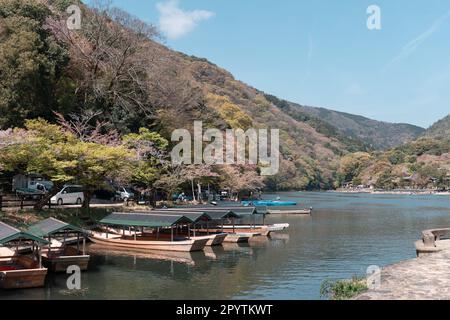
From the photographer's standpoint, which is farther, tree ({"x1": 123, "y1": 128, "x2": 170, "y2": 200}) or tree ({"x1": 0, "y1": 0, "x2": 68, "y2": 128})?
tree ({"x1": 123, "y1": 128, "x2": 170, "y2": 200})

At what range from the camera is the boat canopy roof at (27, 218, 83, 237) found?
2289 centimetres

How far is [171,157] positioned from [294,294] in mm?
39385

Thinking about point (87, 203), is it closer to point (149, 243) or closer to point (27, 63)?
point (149, 243)

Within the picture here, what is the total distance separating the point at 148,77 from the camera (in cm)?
5862

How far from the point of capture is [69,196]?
1698 inches

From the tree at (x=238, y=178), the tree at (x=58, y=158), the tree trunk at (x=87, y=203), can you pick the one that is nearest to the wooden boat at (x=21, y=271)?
the tree at (x=58, y=158)

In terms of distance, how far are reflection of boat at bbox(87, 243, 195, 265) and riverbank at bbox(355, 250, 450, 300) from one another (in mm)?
13033

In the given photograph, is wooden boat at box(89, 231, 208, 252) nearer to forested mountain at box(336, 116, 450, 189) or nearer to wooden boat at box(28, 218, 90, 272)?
wooden boat at box(28, 218, 90, 272)

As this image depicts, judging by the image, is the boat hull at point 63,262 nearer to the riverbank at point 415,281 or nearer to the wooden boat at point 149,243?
the wooden boat at point 149,243

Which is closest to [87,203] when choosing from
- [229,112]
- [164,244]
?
[164,244]

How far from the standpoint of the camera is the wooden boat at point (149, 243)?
30609 mm

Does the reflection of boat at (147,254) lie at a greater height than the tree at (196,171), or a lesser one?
lesser

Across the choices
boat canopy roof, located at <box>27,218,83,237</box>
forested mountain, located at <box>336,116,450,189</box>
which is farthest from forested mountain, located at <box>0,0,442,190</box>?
forested mountain, located at <box>336,116,450,189</box>

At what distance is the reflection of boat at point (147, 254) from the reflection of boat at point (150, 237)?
356 millimetres
